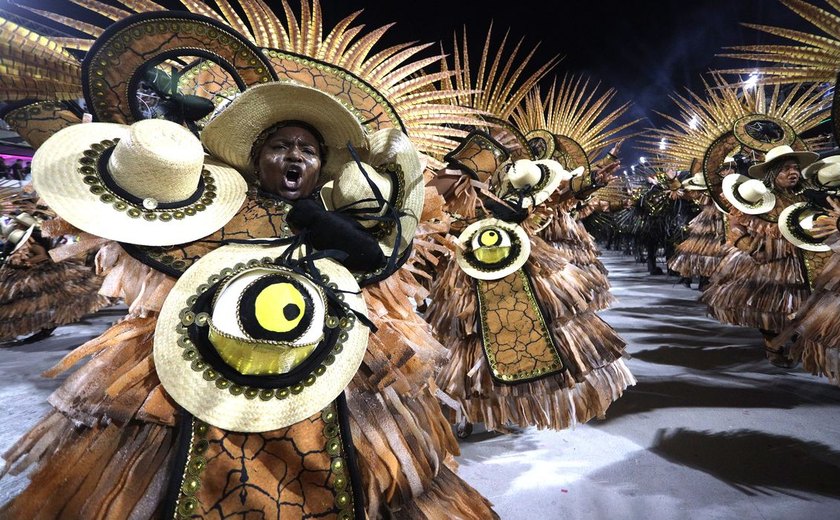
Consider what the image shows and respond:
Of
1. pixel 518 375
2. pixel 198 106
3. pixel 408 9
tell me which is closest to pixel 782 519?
pixel 518 375

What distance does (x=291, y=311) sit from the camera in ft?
2.75

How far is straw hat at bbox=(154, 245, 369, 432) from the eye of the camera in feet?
2.70

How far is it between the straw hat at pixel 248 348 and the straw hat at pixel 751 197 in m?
4.61

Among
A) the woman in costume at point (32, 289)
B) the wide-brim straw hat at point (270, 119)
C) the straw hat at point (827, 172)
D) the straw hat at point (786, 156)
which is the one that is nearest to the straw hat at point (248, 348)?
the wide-brim straw hat at point (270, 119)

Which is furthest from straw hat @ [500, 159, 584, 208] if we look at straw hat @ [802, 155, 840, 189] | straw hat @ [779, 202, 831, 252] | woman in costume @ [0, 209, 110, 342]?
woman in costume @ [0, 209, 110, 342]

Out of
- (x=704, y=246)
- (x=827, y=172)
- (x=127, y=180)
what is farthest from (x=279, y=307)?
(x=704, y=246)

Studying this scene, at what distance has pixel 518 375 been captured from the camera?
106 inches

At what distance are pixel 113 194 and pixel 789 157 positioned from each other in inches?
199

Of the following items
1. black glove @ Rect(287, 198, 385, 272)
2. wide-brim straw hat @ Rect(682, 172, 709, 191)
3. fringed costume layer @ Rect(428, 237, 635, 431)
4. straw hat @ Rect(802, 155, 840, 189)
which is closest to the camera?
black glove @ Rect(287, 198, 385, 272)

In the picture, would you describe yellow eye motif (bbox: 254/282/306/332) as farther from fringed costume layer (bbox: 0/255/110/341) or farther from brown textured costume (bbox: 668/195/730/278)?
brown textured costume (bbox: 668/195/730/278)

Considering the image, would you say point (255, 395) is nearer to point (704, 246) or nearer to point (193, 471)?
point (193, 471)

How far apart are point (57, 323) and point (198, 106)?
257 inches

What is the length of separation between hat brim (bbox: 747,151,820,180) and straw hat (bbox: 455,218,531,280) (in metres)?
2.84

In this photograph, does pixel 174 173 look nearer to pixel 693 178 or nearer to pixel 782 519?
pixel 782 519
